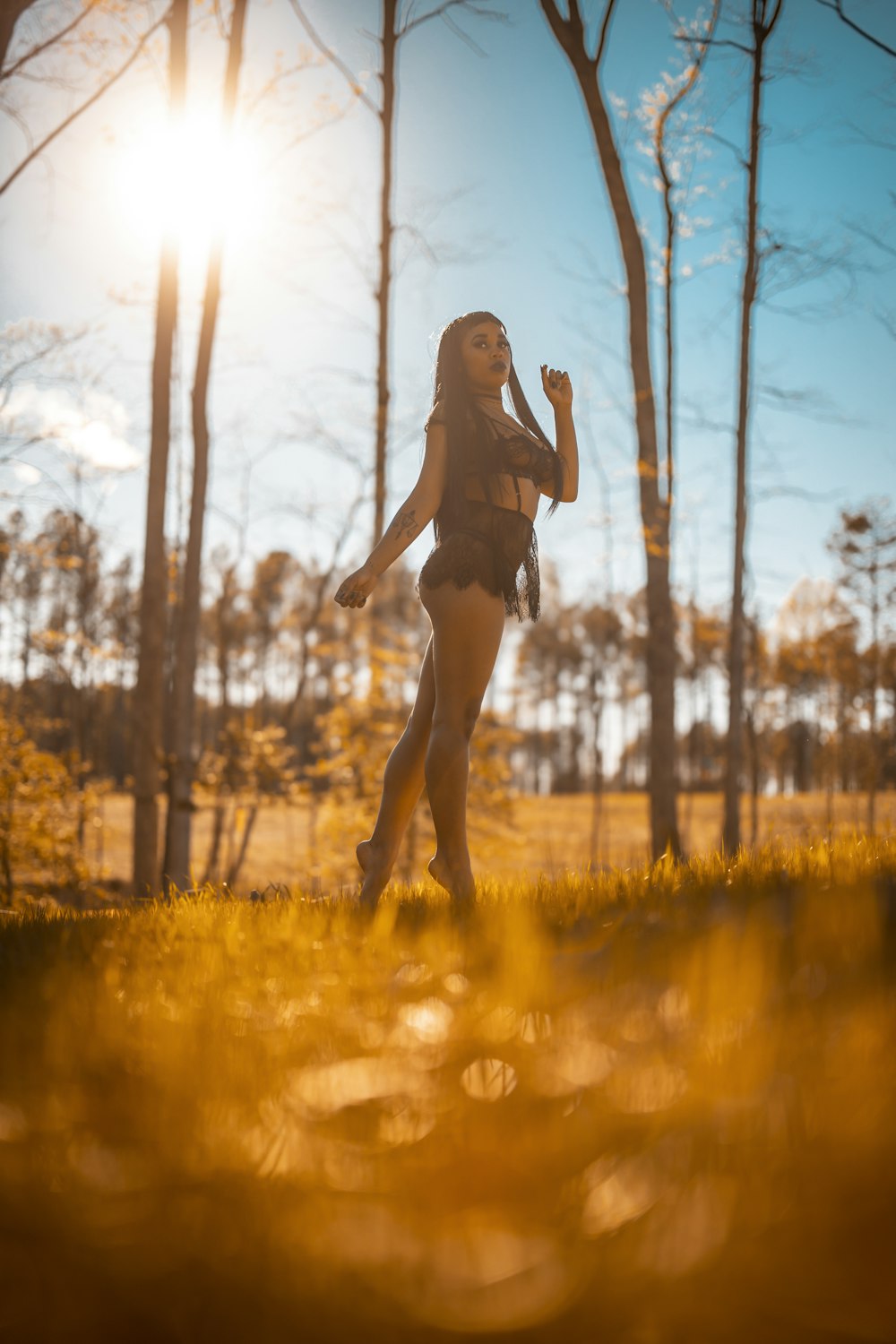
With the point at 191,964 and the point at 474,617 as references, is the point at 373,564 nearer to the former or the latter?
the point at 474,617

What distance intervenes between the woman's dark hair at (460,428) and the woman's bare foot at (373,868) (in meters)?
1.32

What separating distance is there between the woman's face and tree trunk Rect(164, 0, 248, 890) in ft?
23.1

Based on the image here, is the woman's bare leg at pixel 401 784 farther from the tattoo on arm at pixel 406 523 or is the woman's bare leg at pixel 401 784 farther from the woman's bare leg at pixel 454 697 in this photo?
the tattoo on arm at pixel 406 523

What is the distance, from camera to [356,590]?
3107mm

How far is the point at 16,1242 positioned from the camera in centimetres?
89

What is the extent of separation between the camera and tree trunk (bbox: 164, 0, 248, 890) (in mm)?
9883

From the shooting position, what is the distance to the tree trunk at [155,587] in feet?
29.8

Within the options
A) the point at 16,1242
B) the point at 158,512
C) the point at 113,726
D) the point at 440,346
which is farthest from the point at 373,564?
the point at 113,726

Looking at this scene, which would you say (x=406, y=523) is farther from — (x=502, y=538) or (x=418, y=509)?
(x=502, y=538)

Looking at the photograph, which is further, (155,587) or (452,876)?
(155,587)

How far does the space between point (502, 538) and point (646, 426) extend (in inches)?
274

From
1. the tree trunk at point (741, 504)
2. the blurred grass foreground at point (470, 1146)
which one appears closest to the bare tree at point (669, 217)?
the tree trunk at point (741, 504)

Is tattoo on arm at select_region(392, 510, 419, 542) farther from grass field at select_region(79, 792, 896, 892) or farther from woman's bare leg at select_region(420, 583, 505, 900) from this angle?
grass field at select_region(79, 792, 896, 892)

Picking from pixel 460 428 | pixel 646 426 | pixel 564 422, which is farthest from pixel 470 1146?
pixel 646 426
